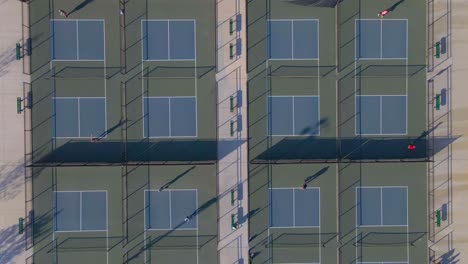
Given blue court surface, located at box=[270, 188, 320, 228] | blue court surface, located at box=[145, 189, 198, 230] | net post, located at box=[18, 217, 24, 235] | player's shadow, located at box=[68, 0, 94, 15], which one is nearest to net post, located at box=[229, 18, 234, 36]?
player's shadow, located at box=[68, 0, 94, 15]

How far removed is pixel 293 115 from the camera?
20.5 metres

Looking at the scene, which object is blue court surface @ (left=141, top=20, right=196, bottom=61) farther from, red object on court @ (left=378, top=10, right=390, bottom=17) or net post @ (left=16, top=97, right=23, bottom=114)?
red object on court @ (left=378, top=10, right=390, bottom=17)

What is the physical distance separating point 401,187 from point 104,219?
1386 centimetres

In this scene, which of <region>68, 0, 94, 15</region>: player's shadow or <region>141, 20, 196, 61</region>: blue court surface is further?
<region>141, 20, 196, 61</region>: blue court surface

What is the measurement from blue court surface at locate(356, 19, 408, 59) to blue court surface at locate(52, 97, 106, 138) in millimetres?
12196

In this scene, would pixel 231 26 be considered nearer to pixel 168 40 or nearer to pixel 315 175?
pixel 168 40

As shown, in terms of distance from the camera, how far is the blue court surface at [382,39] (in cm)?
2045

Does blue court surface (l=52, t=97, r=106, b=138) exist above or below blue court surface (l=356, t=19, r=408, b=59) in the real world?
below

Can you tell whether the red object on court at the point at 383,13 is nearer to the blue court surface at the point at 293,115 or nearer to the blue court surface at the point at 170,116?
the blue court surface at the point at 293,115

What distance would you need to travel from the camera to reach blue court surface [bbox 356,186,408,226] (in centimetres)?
2062

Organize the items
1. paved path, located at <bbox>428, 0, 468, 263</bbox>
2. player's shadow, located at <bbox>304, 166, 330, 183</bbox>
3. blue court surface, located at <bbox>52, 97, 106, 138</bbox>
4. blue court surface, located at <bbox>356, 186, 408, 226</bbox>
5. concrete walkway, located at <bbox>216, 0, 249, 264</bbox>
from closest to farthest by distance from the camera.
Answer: blue court surface, located at <bbox>52, 97, 106, 138</bbox> < concrete walkway, located at <bbox>216, 0, 249, 264</bbox> < paved path, located at <bbox>428, 0, 468, 263</bbox> < player's shadow, located at <bbox>304, 166, 330, 183</bbox> < blue court surface, located at <bbox>356, 186, 408, 226</bbox>

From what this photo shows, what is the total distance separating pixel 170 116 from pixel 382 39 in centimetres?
1044

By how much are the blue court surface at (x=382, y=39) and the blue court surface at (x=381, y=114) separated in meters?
1.95

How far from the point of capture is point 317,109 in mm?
20531
